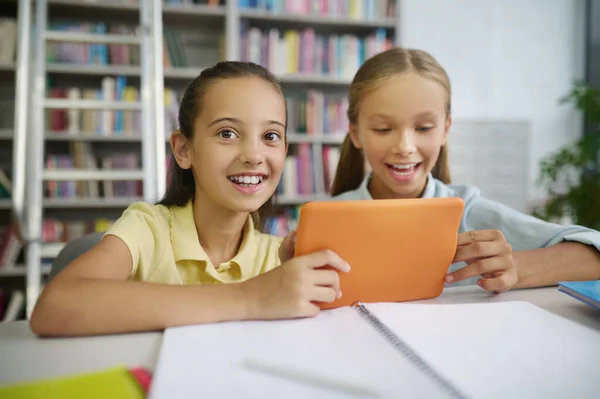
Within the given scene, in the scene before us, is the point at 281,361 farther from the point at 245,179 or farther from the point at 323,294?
the point at 245,179

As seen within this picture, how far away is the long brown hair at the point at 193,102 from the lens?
0.83 m

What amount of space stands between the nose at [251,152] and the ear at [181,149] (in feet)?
0.51

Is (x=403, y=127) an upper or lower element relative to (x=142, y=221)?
upper

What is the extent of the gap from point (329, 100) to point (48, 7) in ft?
5.60

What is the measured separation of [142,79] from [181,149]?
1.65 metres

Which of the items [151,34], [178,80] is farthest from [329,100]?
[151,34]

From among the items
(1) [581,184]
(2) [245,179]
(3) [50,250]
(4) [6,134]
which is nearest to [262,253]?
(2) [245,179]

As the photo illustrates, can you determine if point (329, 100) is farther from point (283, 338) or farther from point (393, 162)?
point (283, 338)

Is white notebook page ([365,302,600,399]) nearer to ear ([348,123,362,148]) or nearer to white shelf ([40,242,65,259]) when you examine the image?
ear ([348,123,362,148])

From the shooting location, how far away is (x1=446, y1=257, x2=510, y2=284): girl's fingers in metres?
0.65

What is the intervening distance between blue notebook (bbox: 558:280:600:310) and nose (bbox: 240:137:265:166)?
0.49 m

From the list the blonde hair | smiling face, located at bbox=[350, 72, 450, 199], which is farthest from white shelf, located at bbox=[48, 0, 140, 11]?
smiling face, located at bbox=[350, 72, 450, 199]

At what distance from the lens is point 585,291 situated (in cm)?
58

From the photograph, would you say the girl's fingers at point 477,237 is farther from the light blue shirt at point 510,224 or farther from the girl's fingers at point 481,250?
the light blue shirt at point 510,224
